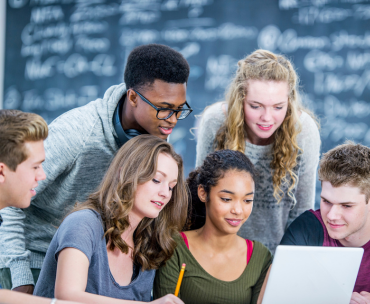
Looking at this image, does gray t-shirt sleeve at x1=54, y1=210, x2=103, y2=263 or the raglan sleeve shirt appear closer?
gray t-shirt sleeve at x1=54, y1=210, x2=103, y2=263

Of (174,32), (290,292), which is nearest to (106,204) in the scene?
(290,292)

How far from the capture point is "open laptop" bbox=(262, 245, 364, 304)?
1082 millimetres

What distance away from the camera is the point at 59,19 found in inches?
118

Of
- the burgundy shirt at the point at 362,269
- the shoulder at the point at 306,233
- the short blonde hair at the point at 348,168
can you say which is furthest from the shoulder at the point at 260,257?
the short blonde hair at the point at 348,168

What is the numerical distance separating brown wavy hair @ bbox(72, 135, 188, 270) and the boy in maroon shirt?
47 centimetres

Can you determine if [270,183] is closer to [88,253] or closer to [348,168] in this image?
[348,168]

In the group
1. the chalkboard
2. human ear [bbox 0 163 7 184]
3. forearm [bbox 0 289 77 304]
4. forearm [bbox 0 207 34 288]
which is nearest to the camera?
forearm [bbox 0 289 77 304]

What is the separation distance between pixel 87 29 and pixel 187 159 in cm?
117

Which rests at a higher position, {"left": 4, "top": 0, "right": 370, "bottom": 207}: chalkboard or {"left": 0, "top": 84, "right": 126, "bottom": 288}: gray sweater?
{"left": 4, "top": 0, "right": 370, "bottom": 207}: chalkboard

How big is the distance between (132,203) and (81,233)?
22 cm

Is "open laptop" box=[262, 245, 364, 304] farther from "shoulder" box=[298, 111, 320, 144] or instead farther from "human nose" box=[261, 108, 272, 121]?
"shoulder" box=[298, 111, 320, 144]

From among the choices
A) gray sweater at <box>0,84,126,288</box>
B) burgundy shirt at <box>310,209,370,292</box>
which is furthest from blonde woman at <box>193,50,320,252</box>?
gray sweater at <box>0,84,126,288</box>

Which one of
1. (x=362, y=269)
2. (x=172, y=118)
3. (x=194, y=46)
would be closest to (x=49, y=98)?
(x=194, y=46)

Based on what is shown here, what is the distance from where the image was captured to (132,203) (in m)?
1.39
